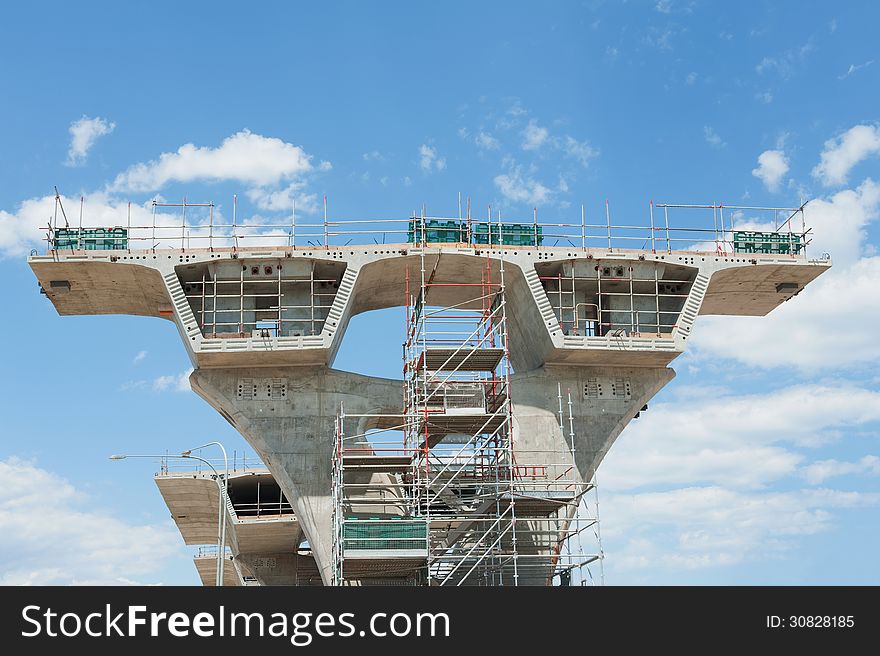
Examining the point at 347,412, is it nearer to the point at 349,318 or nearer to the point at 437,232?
the point at 349,318

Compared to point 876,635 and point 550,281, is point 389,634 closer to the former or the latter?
point 876,635

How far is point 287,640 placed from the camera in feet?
81.4

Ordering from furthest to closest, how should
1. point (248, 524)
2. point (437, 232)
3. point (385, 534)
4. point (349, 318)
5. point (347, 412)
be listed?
1. point (248, 524)
2. point (349, 318)
3. point (437, 232)
4. point (347, 412)
5. point (385, 534)

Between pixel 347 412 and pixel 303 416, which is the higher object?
pixel 347 412

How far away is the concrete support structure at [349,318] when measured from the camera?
1946 inches

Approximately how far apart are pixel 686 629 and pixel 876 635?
173 inches

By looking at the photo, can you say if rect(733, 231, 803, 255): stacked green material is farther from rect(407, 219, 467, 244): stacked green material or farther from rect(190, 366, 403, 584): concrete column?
rect(190, 366, 403, 584): concrete column

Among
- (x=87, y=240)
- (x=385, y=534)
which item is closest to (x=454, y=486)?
(x=385, y=534)

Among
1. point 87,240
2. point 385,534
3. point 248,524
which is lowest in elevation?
point 385,534

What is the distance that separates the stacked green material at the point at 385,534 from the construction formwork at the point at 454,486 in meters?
0.04

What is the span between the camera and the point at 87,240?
164ft

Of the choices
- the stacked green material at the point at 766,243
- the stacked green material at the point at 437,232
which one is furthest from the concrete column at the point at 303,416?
the stacked green material at the point at 766,243

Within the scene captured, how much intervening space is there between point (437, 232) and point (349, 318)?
5254mm

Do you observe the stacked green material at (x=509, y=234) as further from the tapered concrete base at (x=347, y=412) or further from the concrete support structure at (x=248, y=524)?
the concrete support structure at (x=248, y=524)
